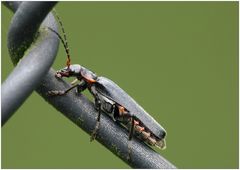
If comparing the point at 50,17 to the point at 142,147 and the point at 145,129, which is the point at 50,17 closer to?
the point at 142,147

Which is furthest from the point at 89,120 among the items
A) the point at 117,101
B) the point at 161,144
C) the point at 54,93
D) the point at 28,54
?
the point at 161,144

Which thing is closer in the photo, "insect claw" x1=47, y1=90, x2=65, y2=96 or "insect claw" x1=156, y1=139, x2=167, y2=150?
"insect claw" x1=47, y1=90, x2=65, y2=96

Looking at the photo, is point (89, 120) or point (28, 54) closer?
point (28, 54)

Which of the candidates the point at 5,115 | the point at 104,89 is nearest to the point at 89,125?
the point at 5,115

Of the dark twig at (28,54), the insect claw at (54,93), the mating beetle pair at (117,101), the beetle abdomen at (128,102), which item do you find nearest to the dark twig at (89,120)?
the insect claw at (54,93)

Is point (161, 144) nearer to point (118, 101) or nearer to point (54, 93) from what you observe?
point (118, 101)

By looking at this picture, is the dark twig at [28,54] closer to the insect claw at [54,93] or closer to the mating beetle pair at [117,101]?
the insect claw at [54,93]

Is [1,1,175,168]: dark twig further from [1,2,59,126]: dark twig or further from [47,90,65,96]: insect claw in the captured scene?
[1,2,59,126]: dark twig

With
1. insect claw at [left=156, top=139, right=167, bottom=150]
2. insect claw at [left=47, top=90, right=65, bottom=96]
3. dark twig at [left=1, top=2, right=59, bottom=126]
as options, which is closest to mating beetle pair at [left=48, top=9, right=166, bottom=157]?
insect claw at [left=156, top=139, right=167, bottom=150]

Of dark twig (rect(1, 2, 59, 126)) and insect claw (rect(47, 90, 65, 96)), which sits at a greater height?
insect claw (rect(47, 90, 65, 96))
